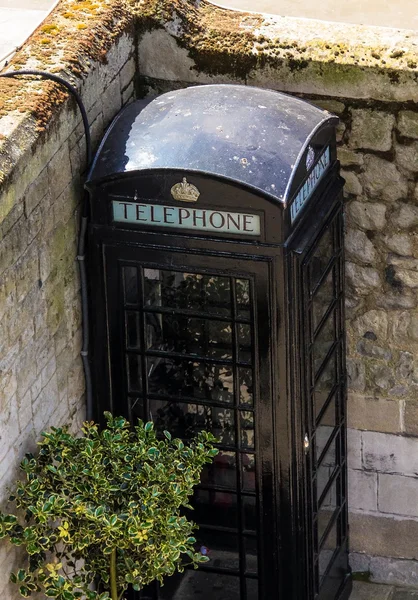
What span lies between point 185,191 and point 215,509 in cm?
184

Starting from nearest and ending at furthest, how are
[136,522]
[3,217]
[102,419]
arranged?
[3,217] < [136,522] < [102,419]

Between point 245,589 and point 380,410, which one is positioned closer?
point 245,589

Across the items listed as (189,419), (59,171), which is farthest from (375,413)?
(59,171)

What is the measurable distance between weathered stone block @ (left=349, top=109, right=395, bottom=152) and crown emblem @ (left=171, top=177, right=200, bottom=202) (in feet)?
3.75

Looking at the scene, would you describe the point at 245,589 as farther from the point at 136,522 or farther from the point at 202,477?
the point at 136,522

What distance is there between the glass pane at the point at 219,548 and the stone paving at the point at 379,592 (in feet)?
4.34

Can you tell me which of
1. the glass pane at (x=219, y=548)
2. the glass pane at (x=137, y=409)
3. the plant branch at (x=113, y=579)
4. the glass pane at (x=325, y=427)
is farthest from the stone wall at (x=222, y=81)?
the glass pane at (x=219, y=548)

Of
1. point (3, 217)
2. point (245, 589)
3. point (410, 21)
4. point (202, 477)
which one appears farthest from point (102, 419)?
point (410, 21)

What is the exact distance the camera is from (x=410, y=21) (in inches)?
298

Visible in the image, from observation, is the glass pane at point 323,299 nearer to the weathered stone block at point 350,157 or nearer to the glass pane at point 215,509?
the weathered stone block at point 350,157

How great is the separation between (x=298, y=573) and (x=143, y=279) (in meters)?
1.77

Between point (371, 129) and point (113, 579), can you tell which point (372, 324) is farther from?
point (113, 579)

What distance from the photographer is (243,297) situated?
5922 mm

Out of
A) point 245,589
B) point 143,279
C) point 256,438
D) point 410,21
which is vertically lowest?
point 245,589
